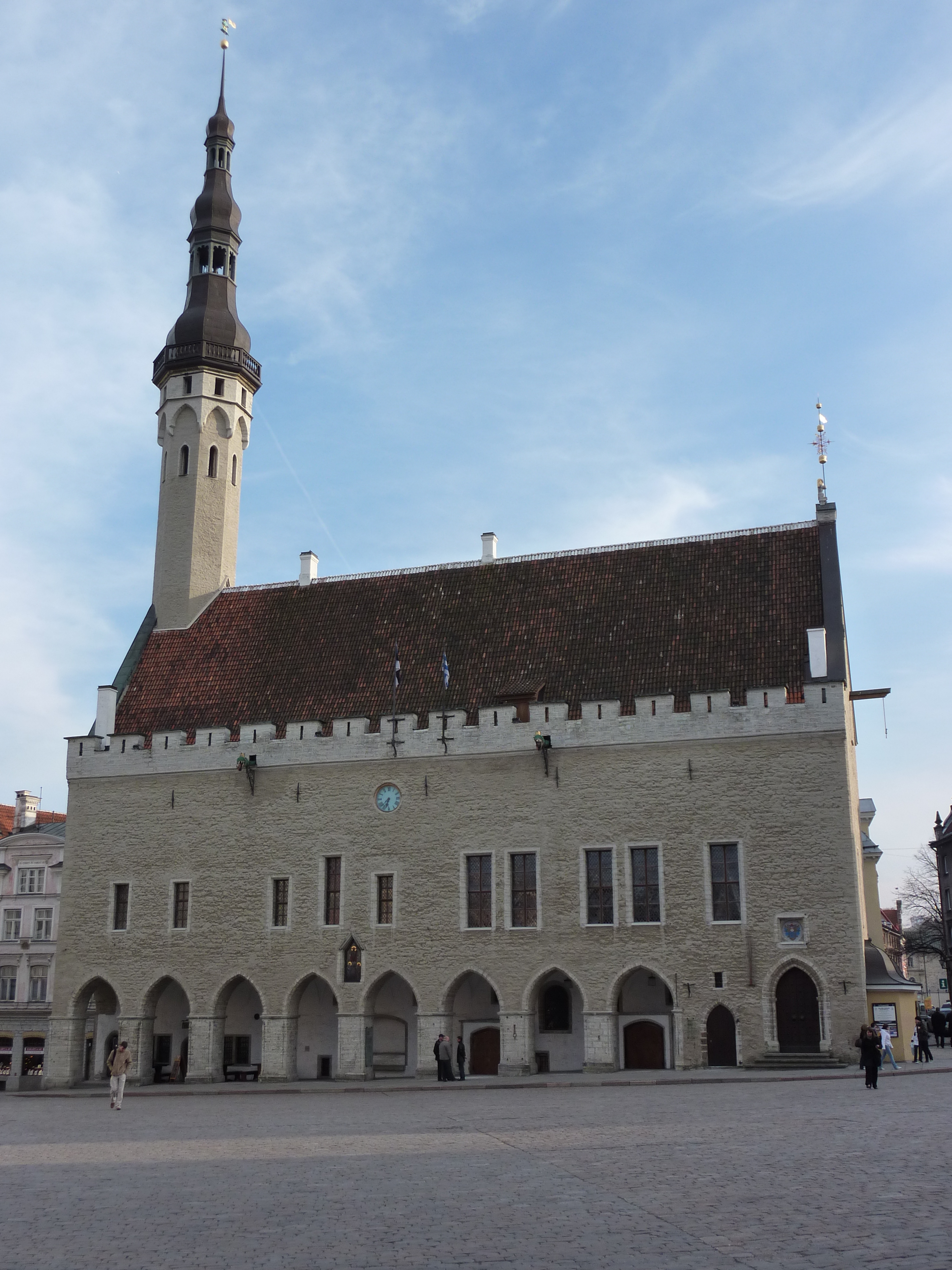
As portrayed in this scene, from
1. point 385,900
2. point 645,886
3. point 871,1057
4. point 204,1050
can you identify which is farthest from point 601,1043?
point 204,1050

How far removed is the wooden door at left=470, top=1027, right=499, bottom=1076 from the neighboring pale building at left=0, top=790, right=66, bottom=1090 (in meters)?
18.5

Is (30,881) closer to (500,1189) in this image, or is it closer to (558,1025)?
(558,1025)

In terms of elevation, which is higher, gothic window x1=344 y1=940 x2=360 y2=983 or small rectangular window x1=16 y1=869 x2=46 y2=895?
small rectangular window x1=16 y1=869 x2=46 y2=895

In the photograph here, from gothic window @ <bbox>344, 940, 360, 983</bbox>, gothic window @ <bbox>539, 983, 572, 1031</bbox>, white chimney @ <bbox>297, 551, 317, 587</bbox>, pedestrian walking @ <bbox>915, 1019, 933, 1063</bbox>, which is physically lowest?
pedestrian walking @ <bbox>915, 1019, 933, 1063</bbox>

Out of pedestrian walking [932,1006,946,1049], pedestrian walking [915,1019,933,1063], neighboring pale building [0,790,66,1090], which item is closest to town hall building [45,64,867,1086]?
pedestrian walking [915,1019,933,1063]

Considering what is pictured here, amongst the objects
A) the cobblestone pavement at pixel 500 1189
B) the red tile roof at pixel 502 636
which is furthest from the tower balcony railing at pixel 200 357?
the cobblestone pavement at pixel 500 1189

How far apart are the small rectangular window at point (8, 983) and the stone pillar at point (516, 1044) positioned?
22.5 m

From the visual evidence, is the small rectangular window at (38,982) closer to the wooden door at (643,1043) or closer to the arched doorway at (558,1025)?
the arched doorway at (558,1025)

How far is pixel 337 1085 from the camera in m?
29.0

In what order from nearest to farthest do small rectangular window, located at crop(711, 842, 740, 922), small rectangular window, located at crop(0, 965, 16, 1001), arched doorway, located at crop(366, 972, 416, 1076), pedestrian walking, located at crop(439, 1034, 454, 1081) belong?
1. pedestrian walking, located at crop(439, 1034, 454, 1081)
2. small rectangular window, located at crop(711, 842, 740, 922)
3. arched doorway, located at crop(366, 972, 416, 1076)
4. small rectangular window, located at crop(0, 965, 16, 1001)

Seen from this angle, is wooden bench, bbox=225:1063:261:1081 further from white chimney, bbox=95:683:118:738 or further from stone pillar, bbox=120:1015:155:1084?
white chimney, bbox=95:683:118:738

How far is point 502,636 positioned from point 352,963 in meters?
9.25

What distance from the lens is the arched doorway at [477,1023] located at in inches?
1217

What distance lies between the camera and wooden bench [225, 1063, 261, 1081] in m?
32.2
